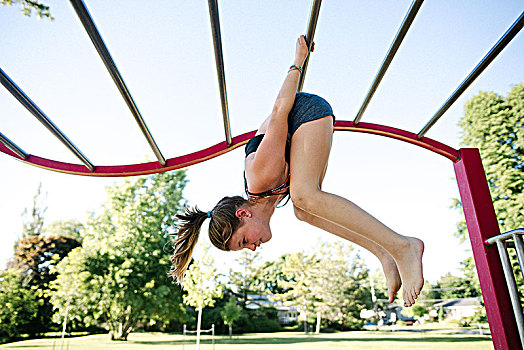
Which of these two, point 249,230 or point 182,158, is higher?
point 182,158

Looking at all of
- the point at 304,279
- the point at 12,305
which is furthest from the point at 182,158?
the point at 304,279

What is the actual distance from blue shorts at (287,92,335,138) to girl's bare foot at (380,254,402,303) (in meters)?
0.78

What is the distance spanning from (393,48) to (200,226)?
4.41 ft

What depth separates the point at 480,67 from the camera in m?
1.82

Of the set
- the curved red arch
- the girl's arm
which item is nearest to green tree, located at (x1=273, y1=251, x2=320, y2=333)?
the curved red arch

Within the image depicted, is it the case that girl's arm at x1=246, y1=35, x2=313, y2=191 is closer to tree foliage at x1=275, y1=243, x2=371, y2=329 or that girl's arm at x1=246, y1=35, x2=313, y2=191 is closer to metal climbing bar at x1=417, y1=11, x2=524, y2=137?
metal climbing bar at x1=417, y1=11, x2=524, y2=137

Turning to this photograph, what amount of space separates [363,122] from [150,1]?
1625 mm

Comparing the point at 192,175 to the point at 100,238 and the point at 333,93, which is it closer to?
the point at 100,238

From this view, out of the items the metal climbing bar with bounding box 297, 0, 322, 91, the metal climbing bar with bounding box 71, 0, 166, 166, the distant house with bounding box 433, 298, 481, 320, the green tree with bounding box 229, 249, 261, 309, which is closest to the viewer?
the metal climbing bar with bounding box 71, 0, 166, 166

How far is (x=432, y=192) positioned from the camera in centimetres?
2005

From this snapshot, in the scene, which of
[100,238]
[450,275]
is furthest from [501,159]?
[450,275]

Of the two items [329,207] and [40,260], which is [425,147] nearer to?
[329,207]

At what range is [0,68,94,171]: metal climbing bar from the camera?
171 cm

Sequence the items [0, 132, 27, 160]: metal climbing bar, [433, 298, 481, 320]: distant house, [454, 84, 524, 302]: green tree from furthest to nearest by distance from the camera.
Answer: [433, 298, 481, 320]: distant house, [454, 84, 524, 302]: green tree, [0, 132, 27, 160]: metal climbing bar
